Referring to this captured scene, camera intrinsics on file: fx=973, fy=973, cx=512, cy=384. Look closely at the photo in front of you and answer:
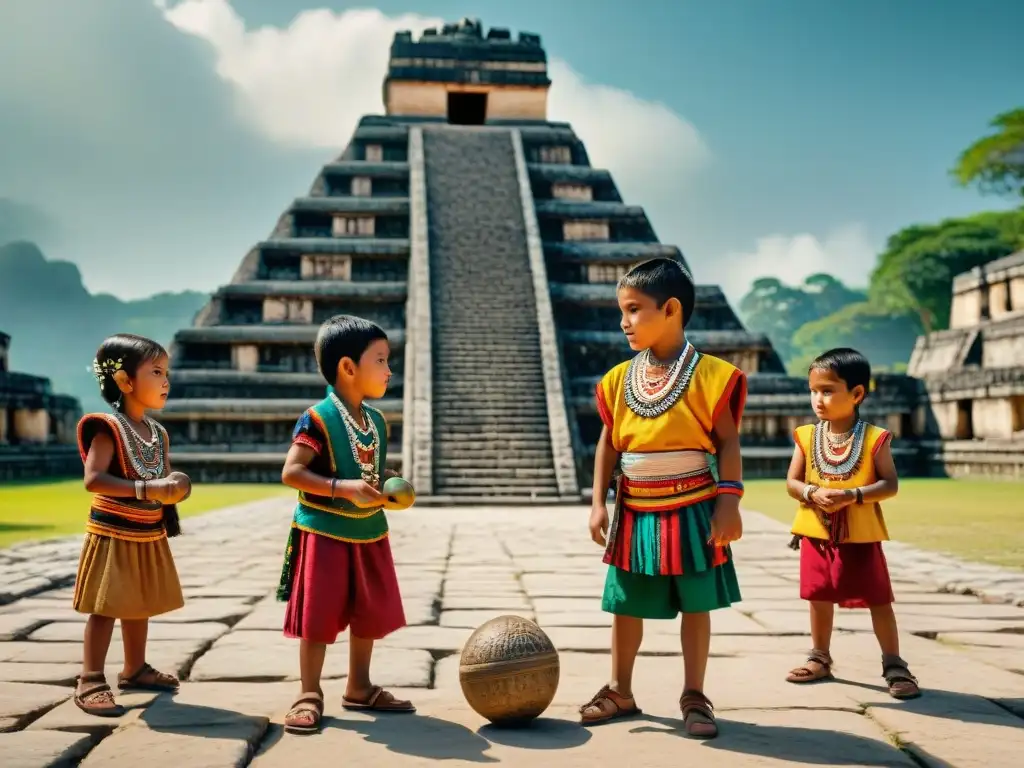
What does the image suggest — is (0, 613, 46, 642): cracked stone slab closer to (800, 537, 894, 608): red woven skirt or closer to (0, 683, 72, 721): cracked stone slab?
(0, 683, 72, 721): cracked stone slab

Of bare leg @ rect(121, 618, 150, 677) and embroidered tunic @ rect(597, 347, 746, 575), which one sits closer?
embroidered tunic @ rect(597, 347, 746, 575)

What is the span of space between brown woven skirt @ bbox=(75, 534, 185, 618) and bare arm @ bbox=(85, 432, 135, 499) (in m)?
0.20

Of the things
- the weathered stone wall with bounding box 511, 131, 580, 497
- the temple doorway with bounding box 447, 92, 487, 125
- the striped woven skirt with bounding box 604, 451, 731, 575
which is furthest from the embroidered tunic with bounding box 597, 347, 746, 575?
the temple doorway with bounding box 447, 92, 487, 125

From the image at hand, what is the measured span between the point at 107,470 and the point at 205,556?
3917 mm

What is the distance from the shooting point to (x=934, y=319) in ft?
144

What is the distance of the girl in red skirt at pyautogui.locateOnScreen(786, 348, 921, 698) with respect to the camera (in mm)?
3727

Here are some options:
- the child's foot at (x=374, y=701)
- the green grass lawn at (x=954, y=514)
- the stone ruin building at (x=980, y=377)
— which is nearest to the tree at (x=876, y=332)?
the stone ruin building at (x=980, y=377)

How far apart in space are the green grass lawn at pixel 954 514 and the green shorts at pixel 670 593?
14.4ft

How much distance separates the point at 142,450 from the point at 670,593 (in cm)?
201

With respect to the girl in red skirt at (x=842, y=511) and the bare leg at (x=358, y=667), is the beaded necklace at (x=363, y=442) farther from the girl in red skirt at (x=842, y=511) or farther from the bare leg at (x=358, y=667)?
Result: the girl in red skirt at (x=842, y=511)

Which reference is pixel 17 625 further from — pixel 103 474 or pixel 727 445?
pixel 727 445

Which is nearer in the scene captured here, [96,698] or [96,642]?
[96,698]

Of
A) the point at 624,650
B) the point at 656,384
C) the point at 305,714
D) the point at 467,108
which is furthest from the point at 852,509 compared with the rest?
the point at 467,108

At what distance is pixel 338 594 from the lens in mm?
3334
